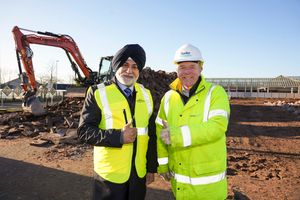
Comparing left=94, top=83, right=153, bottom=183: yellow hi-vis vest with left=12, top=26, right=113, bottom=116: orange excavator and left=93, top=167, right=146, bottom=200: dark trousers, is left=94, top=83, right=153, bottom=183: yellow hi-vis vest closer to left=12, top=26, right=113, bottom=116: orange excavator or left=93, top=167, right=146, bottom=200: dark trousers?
left=93, top=167, right=146, bottom=200: dark trousers

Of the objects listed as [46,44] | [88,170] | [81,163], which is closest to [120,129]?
[88,170]

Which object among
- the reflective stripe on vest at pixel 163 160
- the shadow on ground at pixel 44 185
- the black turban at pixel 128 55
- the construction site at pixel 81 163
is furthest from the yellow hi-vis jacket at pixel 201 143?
the shadow on ground at pixel 44 185

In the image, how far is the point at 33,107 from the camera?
14812 millimetres

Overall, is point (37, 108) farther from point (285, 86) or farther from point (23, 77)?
point (285, 86)

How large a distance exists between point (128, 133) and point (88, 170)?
193 inches

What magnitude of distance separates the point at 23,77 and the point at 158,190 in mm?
11295

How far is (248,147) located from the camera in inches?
405

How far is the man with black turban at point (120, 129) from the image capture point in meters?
2.94

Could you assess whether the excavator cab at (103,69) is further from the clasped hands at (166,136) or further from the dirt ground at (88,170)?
the clasped hands at (166,136)

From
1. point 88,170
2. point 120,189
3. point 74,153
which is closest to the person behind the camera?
point 120,189

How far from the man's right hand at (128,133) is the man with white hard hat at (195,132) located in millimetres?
248

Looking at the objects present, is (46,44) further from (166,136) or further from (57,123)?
(166,136)

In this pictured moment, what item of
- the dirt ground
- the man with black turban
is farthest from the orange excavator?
the man with black turban

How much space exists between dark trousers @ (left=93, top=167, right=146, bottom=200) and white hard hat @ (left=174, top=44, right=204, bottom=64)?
1.15 metres
